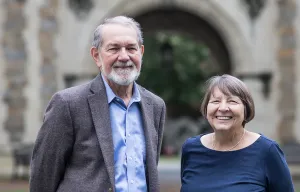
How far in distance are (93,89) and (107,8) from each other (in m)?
11.4

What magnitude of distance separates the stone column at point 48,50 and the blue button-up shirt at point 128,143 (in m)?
10.9

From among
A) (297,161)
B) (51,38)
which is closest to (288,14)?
(297,161)

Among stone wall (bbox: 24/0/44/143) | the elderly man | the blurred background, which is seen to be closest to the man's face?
the elderly man

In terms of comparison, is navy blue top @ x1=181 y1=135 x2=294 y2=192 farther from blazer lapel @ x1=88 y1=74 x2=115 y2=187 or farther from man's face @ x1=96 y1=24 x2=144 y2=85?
man's face @ x1=96 y1=24 x2=144 y2=85

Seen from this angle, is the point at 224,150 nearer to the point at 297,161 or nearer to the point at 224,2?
the point at 297,161

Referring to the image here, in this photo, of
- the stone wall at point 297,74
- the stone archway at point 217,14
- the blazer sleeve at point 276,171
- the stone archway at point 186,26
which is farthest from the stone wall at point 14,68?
the blazer sleeve at point 276,171

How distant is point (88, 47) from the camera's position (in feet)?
46.6

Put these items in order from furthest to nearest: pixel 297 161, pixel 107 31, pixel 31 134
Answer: pixel 31 134, pixel 297 161, pixel 107 31

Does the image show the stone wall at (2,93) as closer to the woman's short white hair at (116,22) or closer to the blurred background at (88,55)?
the blurred background at (88,55)

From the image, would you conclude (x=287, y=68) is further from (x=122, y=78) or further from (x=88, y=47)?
(x=122, y=78)

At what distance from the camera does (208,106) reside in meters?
3.03

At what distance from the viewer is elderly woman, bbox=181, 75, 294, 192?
9.52ft

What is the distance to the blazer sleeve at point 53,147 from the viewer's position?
9.69 feet

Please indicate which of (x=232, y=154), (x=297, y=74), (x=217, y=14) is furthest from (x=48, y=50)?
(x=232, y=154)
